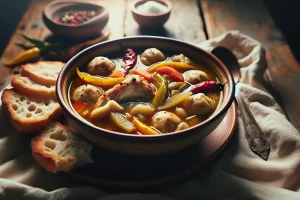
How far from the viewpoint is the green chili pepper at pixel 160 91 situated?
2.06 meters

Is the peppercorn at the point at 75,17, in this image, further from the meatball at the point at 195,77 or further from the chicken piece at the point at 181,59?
the meatball at the point at 195,77

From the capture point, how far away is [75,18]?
3.26m

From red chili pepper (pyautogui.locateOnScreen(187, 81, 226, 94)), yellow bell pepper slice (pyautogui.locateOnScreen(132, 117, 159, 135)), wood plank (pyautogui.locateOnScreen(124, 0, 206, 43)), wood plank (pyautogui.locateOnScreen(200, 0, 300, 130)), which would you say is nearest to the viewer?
yellow bell pepper slice (pyautogui.locateOnScreen(132, 117, 159, 135))

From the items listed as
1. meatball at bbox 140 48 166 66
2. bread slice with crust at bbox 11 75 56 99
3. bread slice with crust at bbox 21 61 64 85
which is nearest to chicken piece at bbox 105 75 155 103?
meatball at bbox 140 48 166 66

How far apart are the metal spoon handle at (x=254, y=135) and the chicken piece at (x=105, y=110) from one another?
2.60 ft

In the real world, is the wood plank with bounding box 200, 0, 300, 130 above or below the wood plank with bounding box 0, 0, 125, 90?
above

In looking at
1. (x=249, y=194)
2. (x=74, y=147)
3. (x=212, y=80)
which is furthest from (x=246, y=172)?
(x=74, y=147)

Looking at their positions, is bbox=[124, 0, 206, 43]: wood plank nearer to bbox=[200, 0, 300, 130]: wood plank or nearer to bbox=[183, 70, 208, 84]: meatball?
bbox=[200, 0, 300, 130]: wood plank

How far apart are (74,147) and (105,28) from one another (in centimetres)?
173

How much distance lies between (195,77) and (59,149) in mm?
909

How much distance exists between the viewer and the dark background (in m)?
5.07

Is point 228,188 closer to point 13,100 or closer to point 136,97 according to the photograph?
point 136,97

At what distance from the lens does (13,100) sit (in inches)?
87.7

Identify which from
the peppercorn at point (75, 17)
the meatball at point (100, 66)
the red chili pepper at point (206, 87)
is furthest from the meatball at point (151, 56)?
the peppercorn at point (75, 17)
